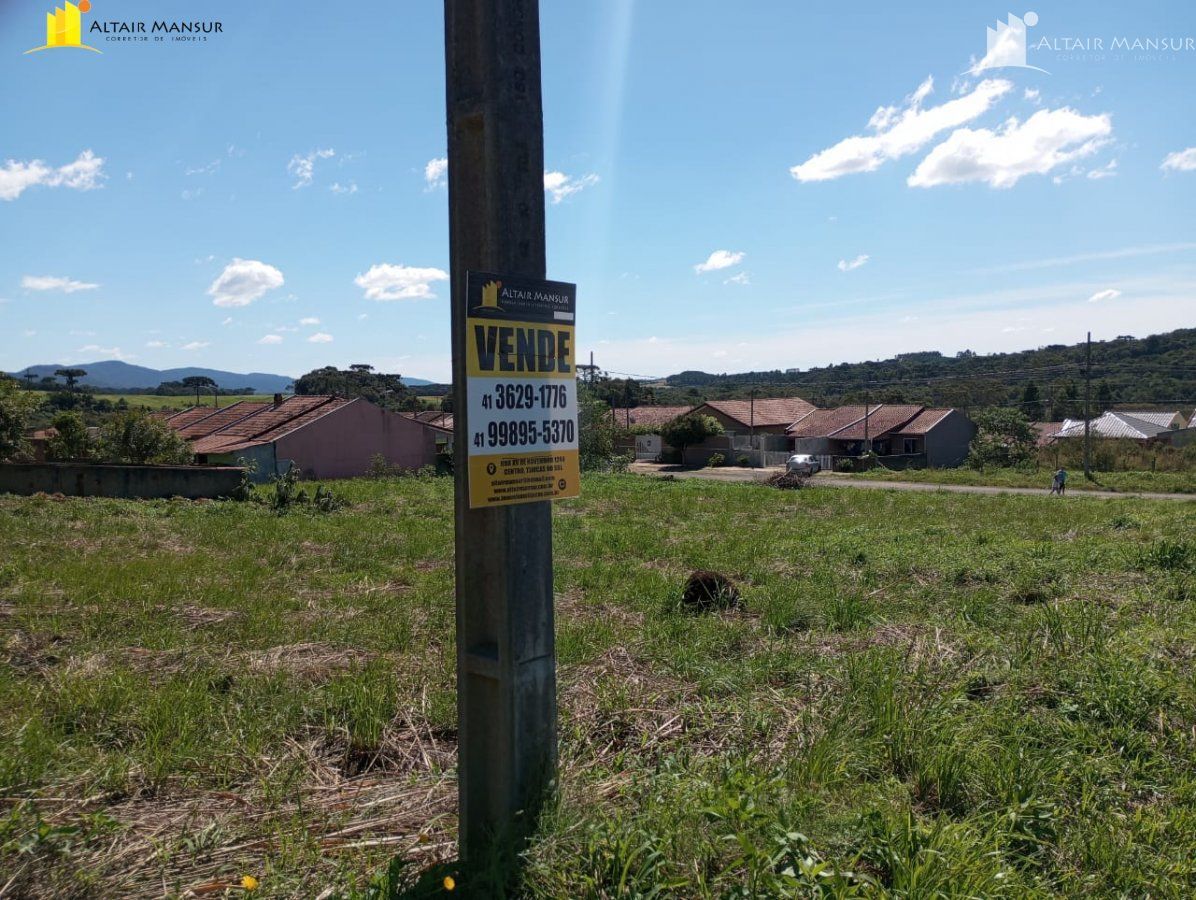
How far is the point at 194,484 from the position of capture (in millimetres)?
23188

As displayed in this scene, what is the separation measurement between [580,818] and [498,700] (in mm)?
590

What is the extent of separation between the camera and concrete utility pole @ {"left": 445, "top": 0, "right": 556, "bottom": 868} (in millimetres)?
3164

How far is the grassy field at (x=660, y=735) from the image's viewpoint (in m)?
2.92

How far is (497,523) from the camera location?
3.21 meters

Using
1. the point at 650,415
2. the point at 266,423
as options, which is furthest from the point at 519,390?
the point at 650,415

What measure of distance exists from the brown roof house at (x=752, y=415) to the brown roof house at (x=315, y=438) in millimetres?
23820

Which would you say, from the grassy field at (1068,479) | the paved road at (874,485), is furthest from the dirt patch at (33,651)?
the grassy field at (1068,479)

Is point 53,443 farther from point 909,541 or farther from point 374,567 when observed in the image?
point 909,541

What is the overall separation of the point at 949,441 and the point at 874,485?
19.6 metres

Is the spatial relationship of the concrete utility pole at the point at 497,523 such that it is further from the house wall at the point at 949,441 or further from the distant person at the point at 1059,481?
the house wall at the point at 949,441

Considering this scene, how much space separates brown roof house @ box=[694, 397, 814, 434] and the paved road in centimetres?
678

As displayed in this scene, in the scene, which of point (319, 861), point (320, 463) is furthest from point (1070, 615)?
point (320, 463)

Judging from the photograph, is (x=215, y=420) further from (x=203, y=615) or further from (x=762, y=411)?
(x=203, y=615)

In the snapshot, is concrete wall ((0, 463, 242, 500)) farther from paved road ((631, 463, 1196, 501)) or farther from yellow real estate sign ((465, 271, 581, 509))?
paved road ((631, 463, 1196, 501))
